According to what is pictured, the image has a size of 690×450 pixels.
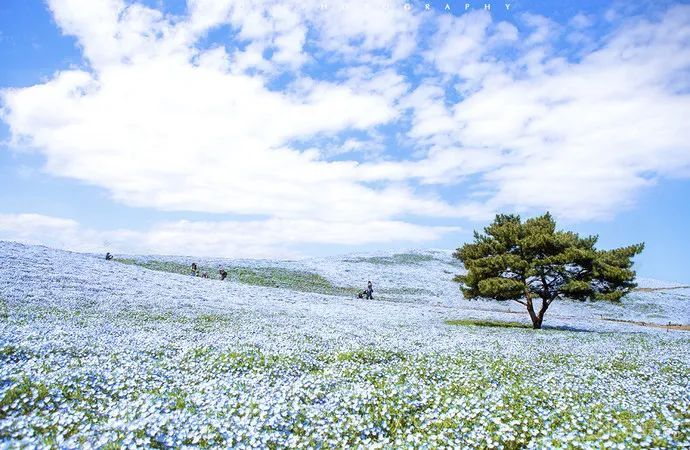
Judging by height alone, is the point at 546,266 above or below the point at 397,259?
below

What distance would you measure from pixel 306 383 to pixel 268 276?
51.1 m

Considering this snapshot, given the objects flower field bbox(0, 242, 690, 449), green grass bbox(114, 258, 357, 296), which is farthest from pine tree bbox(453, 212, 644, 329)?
green grass bbox(114, 258, 357, 296)

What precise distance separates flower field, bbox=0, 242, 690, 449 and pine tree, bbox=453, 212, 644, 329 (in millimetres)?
5942

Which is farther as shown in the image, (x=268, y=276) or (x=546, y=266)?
(x=268, y=276)

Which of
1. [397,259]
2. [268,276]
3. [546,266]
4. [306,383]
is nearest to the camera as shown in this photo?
[306,383]

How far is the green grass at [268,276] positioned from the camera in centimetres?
5756

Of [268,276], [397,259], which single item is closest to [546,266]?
[268,276]

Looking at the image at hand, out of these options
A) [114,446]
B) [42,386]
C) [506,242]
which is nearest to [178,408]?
[114,446]

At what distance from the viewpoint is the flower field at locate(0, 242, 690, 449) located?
885cm

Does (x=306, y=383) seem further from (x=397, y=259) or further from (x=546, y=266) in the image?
(x=397, y=259)

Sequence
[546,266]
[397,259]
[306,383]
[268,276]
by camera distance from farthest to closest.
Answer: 1. [397,259]
2. [268,276]
3. [546,266]
4. [306,383]

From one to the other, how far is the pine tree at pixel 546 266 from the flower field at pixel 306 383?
19.5 ft

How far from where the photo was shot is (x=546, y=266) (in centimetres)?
3378

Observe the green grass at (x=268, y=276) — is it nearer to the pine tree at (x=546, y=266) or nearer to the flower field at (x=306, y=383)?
the pine tree at (x=546, y=266)
